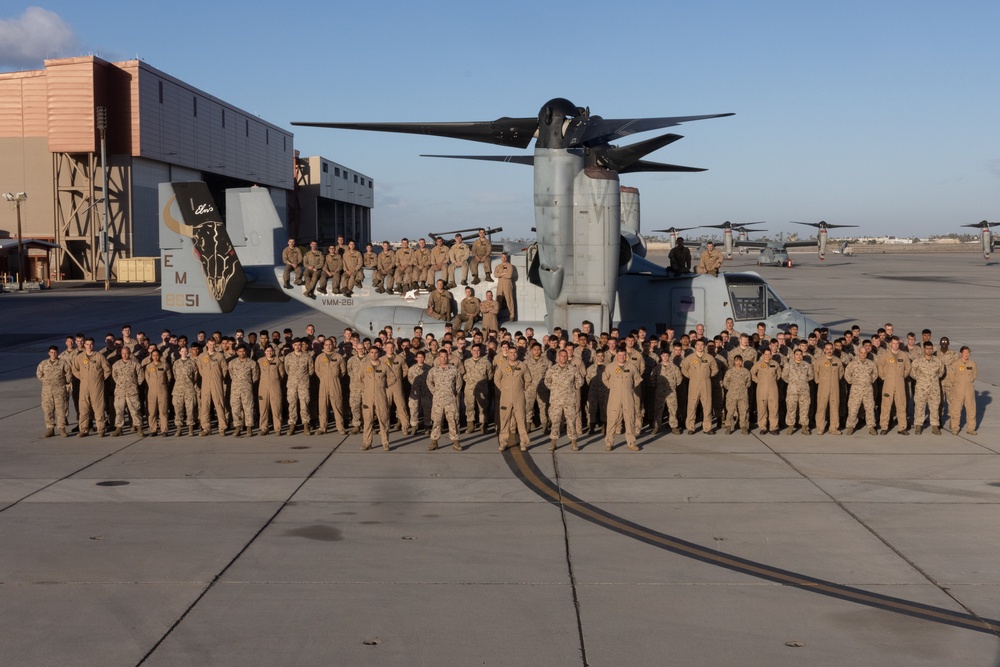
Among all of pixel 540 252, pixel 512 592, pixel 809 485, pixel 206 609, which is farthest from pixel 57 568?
pixel 540 252

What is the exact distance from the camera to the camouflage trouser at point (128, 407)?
520 inches

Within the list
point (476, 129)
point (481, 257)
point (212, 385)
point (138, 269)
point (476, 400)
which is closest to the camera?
point (212, 385)

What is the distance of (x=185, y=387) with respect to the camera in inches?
520

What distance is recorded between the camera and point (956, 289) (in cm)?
4844

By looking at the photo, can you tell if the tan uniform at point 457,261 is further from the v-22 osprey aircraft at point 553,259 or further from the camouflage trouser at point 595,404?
the camouflage trouser at point 595,404

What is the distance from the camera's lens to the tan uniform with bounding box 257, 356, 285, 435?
43.2ft

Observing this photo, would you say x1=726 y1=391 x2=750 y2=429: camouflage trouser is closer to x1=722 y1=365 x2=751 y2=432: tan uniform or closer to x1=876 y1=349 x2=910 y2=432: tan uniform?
x1=722 y1=365 x2=751 y2=432: tan uniform

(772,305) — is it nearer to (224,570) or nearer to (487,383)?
(487,383)

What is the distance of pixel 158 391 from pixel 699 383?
805 cm

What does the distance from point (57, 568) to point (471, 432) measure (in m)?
6.79

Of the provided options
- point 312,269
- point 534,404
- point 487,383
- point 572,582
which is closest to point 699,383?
point 534,404

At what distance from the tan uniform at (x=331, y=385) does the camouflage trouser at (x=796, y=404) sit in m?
6.69

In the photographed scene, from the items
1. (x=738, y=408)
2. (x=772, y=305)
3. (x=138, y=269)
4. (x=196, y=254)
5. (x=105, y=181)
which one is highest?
(x=105, y=181)

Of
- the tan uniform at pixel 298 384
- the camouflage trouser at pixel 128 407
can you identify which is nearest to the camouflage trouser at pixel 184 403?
the camouflage trouser at pixel 128 407
